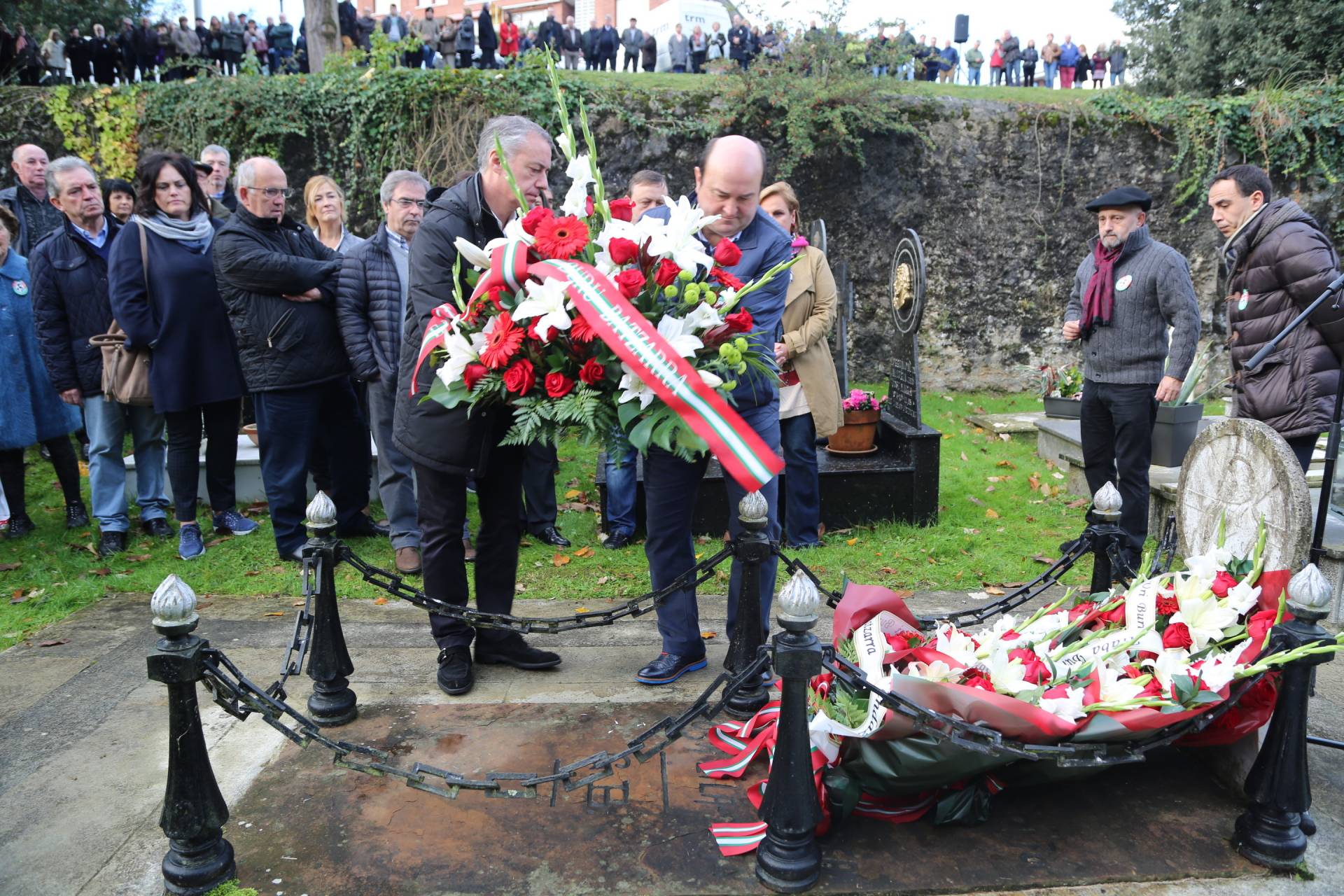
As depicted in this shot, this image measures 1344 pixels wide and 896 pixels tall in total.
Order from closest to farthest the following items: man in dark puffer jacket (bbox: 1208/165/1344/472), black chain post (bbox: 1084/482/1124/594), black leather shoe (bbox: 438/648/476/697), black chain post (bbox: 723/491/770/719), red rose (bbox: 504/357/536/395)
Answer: red rose (bbox: 504/357/536/395)
black chain post (bbox: 723/491/770/719)
black chain post (bbox: 1084/482/1124/594)
black leather shoe (bbox: 438/648/476/697)
man in dark puffer jacket (bbox: 1208/165/1344/472)

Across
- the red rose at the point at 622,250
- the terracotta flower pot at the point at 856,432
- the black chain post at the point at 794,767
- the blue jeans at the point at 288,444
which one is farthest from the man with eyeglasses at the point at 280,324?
the black chain post at the point at 794,767

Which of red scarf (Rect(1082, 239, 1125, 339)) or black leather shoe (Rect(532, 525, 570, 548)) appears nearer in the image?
red scarf (Rect(1082, 239, 1125, 339))

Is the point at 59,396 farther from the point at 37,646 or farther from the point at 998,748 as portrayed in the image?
the point at 998,748

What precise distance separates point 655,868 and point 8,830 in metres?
1.98

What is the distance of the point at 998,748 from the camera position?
2.48 metres

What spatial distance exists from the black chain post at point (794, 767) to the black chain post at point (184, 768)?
4.89ft

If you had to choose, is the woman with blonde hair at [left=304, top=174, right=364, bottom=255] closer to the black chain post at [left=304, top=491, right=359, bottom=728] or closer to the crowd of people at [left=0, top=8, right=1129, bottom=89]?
the black chain post at [left=304, top=491, right=359, bottom=728]

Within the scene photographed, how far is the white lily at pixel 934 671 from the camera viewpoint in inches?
112

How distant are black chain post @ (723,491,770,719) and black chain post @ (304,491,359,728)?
1.46 meters

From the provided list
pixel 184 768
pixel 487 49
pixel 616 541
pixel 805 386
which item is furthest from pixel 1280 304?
pixel 487 49

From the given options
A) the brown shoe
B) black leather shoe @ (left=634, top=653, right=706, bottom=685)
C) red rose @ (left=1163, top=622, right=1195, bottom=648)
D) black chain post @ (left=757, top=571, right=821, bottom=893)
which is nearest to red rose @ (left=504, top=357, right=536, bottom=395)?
black chain post @ (left=757, top=571, right=821, bottom=893)

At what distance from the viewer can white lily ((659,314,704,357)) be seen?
2.99 meters

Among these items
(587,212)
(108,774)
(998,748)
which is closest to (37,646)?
(108,774)

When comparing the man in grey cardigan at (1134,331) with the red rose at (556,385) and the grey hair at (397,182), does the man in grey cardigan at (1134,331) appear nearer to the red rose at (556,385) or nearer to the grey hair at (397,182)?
the red rose at (556,385)
